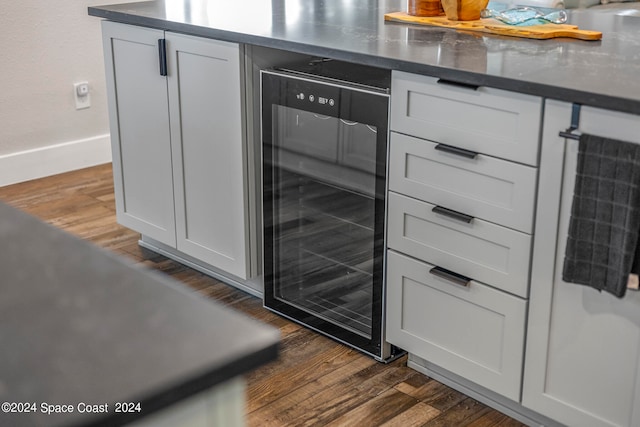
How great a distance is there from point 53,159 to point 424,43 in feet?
8.16

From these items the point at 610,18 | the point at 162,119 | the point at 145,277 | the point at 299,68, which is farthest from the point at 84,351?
the point at 610,18

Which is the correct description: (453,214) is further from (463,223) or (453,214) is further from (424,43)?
(424,43)

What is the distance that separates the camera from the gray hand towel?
5.90 feet

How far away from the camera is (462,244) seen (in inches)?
86.7

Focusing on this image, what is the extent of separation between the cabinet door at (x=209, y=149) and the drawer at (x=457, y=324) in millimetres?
637

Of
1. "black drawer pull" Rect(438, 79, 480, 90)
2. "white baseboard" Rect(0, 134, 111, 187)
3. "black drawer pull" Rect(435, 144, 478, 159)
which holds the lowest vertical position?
"white baseboard" Rect(0, 134, 111, 187)

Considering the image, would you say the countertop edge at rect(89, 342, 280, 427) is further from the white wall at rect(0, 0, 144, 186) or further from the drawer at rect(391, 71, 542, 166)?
the white wall at rect(0, 0, 144, 186)

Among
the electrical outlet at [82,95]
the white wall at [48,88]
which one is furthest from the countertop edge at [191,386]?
the electrical outlet at [82,95]

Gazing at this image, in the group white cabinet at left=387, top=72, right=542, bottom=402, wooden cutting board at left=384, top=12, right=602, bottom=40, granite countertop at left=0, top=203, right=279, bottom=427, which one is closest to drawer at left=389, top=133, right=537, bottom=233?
white cabinet at left=387, top=72, right=542, bottom=402

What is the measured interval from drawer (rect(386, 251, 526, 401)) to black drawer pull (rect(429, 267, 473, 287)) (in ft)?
0.06

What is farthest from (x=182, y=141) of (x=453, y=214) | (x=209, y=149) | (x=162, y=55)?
(x=453, y=214)

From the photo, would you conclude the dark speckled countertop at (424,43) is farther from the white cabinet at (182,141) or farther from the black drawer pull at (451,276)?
the black drawer pull at (451,276)

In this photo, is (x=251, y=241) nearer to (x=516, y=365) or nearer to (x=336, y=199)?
(x=336, y=199)

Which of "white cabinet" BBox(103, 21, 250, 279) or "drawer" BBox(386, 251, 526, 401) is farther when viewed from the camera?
"white cabinet" BBox(103, 21, 250, 279)
